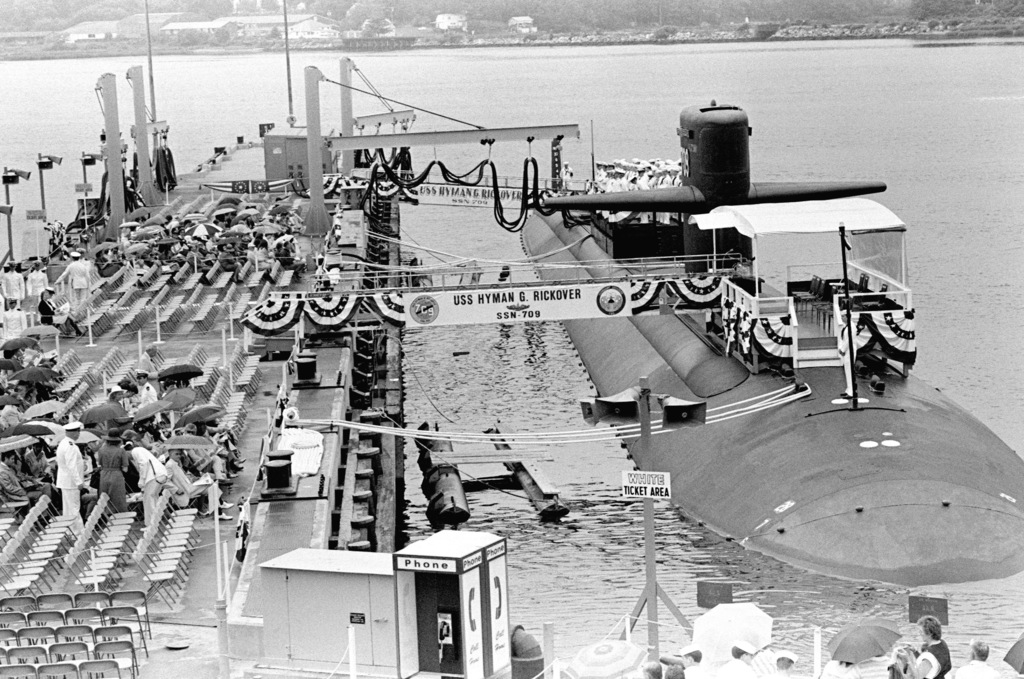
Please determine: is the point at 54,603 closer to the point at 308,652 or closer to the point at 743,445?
the point at 308,652

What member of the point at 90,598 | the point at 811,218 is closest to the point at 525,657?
the point at 90,598

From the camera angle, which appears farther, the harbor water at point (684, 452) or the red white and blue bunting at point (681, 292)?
the red white and blue bunting at point (681, 292)

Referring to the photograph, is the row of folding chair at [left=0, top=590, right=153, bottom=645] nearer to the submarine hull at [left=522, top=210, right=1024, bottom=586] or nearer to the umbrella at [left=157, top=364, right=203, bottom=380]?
the submarine hull at [left=522, top=210, right=1024, bottom=586]

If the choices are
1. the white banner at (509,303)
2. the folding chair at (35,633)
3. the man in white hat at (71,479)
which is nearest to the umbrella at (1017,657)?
the folding chair at (35,633)

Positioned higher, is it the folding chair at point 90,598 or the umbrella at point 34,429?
the umbrella at point 34,429

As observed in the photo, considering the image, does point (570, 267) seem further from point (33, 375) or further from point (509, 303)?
point (33, 375)

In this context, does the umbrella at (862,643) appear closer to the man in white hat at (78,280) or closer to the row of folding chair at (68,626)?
the row of folding chair at (68,626)

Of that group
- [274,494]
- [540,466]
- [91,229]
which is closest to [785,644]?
[274,494]
